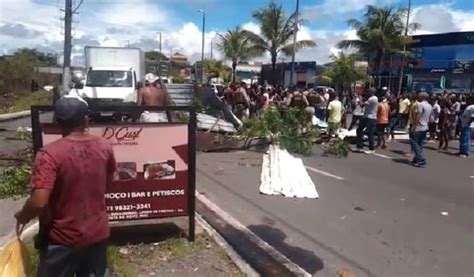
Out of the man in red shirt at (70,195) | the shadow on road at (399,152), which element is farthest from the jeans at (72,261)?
the shadow on road at (399,152)

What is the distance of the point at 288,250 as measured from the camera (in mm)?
5684

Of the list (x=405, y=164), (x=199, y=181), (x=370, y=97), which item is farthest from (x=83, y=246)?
(x=370, y=97)

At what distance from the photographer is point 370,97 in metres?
14.3

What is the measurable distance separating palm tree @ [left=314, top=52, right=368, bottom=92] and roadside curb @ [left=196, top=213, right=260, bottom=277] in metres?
35.5

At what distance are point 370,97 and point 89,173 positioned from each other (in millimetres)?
12151

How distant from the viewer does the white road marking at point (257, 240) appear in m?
4.83

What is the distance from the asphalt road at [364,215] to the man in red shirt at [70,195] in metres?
2.62

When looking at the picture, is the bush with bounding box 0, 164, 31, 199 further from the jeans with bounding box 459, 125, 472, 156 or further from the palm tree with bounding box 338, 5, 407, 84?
the palm tree with bounding box 338, 5, 407, 84

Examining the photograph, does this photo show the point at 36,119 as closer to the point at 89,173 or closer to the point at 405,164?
the point at 89,173

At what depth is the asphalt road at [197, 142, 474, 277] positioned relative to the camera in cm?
544

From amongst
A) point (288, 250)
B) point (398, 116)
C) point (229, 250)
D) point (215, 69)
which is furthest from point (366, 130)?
point (215, 69)

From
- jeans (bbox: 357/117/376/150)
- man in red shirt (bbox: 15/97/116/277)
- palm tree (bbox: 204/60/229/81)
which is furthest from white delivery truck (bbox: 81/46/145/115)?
palm tree (bbox: 204/60/229/81)

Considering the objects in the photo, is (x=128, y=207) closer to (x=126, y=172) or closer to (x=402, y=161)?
(x=126, y=172)

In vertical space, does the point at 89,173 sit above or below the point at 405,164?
above
